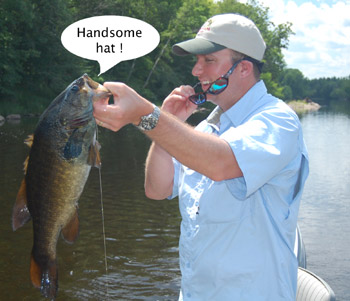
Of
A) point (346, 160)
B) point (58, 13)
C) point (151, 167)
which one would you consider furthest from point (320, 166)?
point (58, 13)

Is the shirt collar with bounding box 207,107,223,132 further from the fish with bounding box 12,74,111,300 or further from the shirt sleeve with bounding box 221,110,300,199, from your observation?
the fish with bounding box 12,74,111,300

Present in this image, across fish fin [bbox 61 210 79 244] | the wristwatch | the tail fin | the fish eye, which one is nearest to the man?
the wristwatch

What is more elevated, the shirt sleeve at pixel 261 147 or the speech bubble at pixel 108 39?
the speech bubble at pixel 108 39

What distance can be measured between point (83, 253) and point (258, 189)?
6.41 meters

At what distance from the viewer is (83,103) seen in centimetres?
220

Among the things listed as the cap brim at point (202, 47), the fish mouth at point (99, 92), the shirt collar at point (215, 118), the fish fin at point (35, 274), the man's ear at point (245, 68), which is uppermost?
the cap brim at point (202, 47)

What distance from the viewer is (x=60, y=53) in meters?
35.8

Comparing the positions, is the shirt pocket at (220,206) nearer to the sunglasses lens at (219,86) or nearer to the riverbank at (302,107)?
the sunglasses lens at (219,86)

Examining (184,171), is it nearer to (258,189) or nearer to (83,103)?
(258,189)

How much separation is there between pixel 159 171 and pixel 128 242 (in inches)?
240

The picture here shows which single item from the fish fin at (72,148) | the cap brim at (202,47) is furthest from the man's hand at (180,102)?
the fish fin at (72,148)

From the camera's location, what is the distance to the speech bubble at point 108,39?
2.75 meters

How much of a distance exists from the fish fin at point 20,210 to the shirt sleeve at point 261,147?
113 centimetres

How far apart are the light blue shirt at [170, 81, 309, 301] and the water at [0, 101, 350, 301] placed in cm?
469
